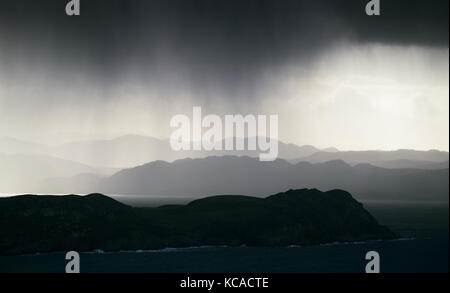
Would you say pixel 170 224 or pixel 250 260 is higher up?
pixel 170 224

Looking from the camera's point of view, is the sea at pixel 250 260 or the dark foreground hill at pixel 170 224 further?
the dark foreground hill at pixel 170 224

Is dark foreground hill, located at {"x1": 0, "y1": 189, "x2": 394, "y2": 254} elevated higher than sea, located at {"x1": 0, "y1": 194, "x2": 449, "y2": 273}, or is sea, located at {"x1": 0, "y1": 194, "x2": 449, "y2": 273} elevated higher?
dark foreground hill, located at {"x1": 0, "y1": 189, "x2": 394, "y2": 254}

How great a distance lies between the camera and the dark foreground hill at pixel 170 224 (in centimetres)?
14538

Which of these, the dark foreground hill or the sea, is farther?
the dark foreground hill

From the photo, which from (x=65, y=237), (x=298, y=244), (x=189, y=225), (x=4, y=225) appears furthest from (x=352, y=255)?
(x=4, y=225)

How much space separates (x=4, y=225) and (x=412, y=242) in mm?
108768

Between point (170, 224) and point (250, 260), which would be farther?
point (170, 224)

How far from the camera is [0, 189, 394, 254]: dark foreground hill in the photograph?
477 ft

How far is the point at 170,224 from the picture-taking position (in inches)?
6831

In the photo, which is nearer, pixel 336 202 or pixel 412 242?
pixel 412 242

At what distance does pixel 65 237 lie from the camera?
145 metres

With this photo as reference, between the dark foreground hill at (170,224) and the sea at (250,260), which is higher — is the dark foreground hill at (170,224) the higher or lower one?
the higher one
